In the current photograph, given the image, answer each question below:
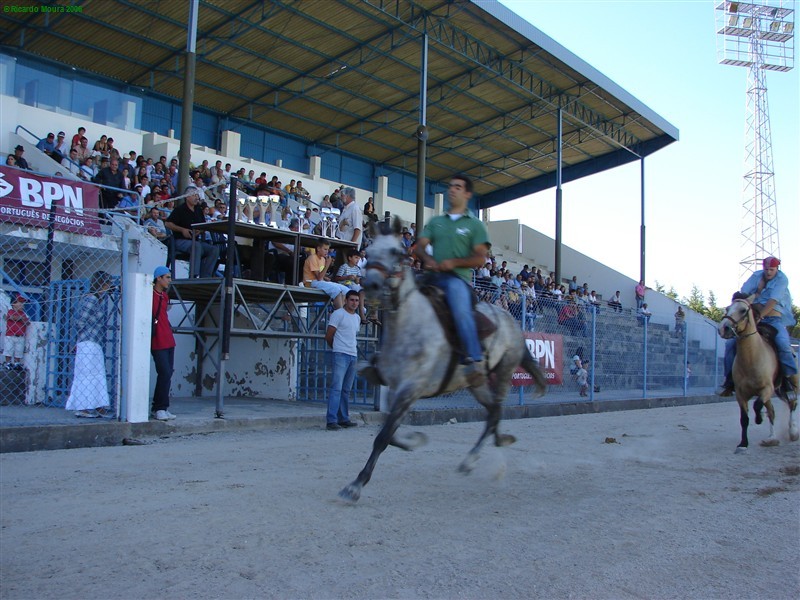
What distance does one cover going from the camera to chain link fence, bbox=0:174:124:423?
392 inches

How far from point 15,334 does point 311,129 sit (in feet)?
78.2

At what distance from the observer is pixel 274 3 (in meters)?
22.6

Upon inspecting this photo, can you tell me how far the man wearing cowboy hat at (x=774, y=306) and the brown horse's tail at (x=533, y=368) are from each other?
3.99m

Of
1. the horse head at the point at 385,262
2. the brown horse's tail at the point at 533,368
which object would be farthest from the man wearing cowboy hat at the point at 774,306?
the horse head at the point at 385,262

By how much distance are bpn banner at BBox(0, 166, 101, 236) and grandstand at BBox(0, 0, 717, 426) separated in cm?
23

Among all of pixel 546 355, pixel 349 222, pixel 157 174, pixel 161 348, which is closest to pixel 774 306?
pixel 546 355

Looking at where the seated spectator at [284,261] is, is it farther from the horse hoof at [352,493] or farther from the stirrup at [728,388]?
the horse hoof at [352,493]

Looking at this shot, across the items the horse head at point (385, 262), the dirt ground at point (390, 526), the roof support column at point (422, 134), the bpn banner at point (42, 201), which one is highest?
the roof support column at point (422, 134)

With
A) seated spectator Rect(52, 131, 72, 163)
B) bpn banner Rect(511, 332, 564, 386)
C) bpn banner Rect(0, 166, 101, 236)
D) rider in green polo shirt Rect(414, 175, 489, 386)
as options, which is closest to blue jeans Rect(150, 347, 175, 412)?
bpn banner Rect(0, 166, 101, 236)

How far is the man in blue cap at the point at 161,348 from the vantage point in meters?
10.2

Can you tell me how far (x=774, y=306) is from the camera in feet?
35.6

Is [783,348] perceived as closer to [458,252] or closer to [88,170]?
[458,252]

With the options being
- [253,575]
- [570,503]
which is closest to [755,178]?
[570,503]

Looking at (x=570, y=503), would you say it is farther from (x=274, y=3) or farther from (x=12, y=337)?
(x=274, y=3)
